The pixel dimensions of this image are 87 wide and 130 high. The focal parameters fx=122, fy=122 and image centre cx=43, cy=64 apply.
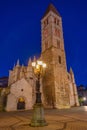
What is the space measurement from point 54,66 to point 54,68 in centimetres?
45

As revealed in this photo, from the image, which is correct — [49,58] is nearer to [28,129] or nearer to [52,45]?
[52,45]

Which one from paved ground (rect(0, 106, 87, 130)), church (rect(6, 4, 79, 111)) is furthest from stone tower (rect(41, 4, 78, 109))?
paved ground (rect(0, 106, 87, 130))

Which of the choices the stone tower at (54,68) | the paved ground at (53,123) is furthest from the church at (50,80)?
the paved ground at (53,123)

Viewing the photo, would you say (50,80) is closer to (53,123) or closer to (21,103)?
(21,103)

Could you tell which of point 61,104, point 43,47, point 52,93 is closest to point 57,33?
point 43,47

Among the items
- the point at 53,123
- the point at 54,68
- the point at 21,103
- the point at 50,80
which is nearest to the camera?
the point at 53,123

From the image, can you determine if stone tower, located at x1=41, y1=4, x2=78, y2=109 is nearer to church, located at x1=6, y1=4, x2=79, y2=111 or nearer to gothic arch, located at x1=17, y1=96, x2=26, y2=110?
church, located at x1=6, y1=4, x2=79, y2=111

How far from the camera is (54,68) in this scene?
955 inches

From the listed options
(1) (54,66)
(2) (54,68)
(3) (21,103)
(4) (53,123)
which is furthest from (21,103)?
(4) (53,123)

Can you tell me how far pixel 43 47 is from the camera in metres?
29.2

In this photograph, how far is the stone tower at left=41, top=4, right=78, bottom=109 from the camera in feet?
75.6

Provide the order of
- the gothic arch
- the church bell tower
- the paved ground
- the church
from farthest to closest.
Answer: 1. the church bell tower
2. the church
3. the gothic arch
4. the paved ground

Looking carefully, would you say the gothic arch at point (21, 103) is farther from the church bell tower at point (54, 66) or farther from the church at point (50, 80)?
the church bell tower at point (54, 66)

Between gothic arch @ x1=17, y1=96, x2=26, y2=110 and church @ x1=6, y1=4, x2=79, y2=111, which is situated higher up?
church @ x1=6, y1=4, x2=79, y2=111
